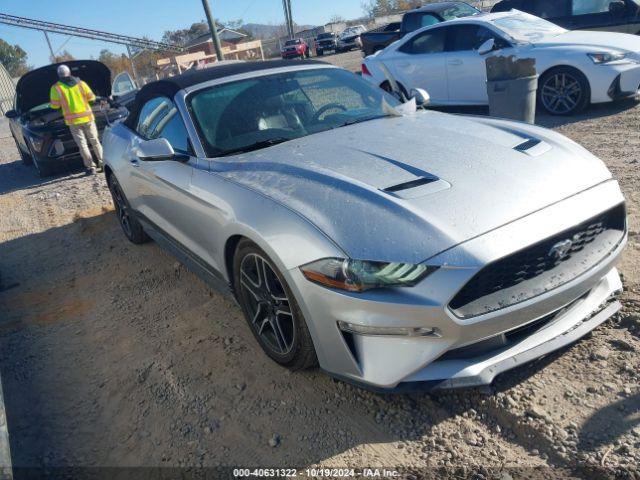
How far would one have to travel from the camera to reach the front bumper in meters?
2.09

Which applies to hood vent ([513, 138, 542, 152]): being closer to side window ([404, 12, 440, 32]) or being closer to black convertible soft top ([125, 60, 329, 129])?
black convertible soft top ([125, 60, 329, 129])

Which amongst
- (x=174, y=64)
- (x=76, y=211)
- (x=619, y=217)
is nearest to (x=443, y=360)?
(x=619, y=217)

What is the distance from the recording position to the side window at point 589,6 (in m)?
9.31

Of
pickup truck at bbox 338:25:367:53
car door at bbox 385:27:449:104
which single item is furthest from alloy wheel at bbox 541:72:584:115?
pickup truck at bbox 338:25:367:53

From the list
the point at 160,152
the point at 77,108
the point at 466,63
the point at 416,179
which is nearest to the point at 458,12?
the point at 466,63

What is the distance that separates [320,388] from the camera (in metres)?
2.77

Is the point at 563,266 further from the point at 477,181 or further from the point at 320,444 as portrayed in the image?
the point at 320,444

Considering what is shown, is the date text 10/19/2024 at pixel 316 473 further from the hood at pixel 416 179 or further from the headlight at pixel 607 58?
the headlight at pixel 607 58

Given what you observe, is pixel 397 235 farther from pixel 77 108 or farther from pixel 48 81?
pixel 48 81

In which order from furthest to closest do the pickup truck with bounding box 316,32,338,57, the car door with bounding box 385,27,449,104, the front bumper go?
A: the pickup truck with bounding box 316,32,338,57, the car door with bounding box 385,27,449,104, the front bumper

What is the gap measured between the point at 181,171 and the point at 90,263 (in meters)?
2.36

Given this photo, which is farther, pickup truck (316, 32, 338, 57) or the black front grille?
pickup truck (316, 32, 338, 57)

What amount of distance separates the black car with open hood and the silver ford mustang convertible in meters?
7.03

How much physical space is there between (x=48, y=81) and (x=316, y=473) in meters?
9.77
